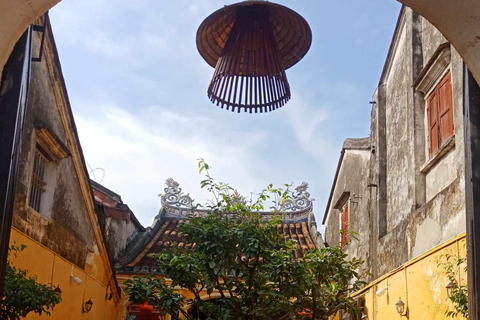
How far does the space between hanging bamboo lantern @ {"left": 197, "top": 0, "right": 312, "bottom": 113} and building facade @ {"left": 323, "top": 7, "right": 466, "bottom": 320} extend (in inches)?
154

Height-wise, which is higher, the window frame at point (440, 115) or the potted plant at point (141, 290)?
the window frame at point (440, 115)

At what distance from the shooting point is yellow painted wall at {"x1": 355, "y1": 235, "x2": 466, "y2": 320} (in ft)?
23.8

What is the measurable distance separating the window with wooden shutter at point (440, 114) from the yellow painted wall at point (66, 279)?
18.7ft

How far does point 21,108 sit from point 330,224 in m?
15.3

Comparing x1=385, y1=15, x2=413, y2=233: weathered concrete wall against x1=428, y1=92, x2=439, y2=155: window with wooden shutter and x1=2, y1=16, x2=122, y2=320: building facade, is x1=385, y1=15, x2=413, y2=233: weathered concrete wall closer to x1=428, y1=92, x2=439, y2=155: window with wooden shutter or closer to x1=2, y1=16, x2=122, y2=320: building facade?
x1=428, y1=92, x2=439, y2=155: window with wooden shutter

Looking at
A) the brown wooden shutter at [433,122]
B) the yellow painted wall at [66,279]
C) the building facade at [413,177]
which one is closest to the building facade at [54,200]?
the yellow painted wall at [66,279]

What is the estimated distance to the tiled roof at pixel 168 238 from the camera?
1633 cm

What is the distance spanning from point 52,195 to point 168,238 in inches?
233

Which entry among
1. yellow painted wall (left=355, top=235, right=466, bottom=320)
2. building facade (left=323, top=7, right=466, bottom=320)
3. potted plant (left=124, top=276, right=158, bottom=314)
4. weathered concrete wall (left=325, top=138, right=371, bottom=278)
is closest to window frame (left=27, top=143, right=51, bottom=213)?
potted plant (left=124, top=276, right=158, bottom=314)

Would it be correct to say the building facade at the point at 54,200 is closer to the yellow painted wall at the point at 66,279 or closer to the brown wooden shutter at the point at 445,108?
the yellow painted wall at the point at 66,279

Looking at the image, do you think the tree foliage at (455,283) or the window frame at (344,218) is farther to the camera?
the window frame at (344,218)

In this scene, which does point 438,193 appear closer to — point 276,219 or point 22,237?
point 276,219

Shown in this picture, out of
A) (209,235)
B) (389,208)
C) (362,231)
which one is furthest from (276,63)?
(362,231)

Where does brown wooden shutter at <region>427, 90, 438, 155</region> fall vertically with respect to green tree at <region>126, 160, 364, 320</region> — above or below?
above
